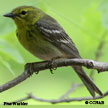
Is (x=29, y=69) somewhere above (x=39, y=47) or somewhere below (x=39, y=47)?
below

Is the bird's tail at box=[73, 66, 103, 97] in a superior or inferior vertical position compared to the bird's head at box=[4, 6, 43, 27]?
inferior

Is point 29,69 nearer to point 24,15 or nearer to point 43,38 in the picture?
point 43,38

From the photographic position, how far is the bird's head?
2.64 m

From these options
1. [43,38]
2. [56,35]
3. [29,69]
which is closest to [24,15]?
[43,38]

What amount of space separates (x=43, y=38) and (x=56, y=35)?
27cm

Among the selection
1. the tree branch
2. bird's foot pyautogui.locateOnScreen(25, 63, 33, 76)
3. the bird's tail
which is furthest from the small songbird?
the tree branch

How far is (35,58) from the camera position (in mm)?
2945

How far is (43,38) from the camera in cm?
280

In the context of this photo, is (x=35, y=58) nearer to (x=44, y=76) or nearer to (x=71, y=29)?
(x=44, y=76)

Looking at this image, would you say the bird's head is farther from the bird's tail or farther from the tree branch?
the bird's tail

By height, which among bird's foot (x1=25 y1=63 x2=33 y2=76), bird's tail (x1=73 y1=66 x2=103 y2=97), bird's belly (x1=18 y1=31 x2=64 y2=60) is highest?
bird's belly (x1=18 y1=31 x2=64 y2=60)

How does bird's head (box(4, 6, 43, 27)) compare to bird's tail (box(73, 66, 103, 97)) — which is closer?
bird's head (box(4, 6, 43, 27))

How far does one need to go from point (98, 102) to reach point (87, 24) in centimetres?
71

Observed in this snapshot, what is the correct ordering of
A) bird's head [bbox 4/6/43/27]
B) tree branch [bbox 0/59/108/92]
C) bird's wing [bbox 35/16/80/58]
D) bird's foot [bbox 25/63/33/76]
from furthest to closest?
bird's wing [bbox 35/16/80/58] → bird's head [bbox 4/6/43/27] → bird's foot [bbox 25/63/33/76] → tree branch [bbox 0/59/108/92]
